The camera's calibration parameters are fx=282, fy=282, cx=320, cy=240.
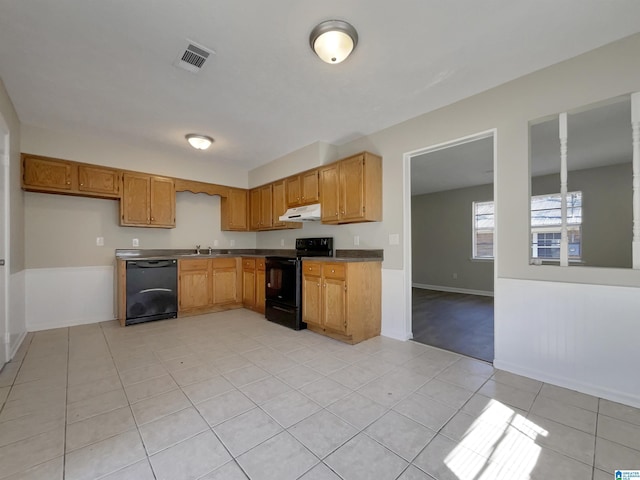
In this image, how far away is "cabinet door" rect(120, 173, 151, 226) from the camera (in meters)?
4.17

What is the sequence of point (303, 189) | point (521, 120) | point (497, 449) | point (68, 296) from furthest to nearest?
point (303, 189) → point (68, 296) → point (521, 120) → point (497, 449)

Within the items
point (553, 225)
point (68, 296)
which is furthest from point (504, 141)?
point (68, 296)

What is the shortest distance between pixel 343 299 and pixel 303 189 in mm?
1899

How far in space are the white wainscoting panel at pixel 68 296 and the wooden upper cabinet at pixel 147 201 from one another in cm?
88

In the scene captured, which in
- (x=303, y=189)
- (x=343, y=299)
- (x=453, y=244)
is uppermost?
(x=303, y=189)

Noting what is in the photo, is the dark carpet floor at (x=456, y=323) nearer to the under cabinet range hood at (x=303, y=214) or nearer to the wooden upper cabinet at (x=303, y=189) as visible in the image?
the under cabinet range hood at (x=303, y=214)

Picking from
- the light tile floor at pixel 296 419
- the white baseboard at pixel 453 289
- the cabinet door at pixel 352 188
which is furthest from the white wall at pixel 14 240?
the white baseboard at pixel 453 289

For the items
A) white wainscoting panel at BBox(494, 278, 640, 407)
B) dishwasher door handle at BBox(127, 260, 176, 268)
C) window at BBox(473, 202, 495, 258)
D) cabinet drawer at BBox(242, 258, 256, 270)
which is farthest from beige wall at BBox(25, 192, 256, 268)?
window at BBox(473, 202, 495, 258)

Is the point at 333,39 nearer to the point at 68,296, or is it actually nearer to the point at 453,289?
the point at 68,296

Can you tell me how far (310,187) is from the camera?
13.8 ft

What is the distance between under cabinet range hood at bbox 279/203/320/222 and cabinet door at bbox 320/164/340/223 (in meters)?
0.14

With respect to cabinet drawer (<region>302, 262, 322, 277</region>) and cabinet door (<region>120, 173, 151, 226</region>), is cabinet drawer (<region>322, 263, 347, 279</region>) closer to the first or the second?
cabinet drawer (<region>302, 262, 322, 277</region>)

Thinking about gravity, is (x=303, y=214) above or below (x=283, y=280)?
above

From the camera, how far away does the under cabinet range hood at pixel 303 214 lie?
13.1ft
